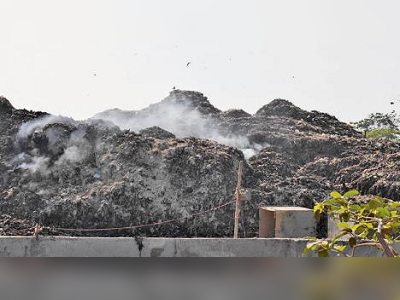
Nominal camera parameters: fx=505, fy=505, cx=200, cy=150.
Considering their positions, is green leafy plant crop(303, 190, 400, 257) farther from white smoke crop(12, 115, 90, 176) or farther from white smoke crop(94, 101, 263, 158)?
white smoke crop(94, 101, 263, 158)

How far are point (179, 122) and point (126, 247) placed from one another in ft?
46.9

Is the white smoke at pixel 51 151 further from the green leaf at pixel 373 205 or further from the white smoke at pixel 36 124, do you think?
the green leaf at pixel 373 205

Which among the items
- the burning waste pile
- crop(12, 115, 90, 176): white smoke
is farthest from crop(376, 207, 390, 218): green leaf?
crop(12, 115, 90, 176): white smoke

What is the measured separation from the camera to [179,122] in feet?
64.3

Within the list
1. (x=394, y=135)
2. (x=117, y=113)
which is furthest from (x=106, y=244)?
(x=394, y=135)

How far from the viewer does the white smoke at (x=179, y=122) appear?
57.1ft

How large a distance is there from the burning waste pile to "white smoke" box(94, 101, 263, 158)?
1148 mm

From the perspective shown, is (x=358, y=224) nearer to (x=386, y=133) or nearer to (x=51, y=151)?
(x=51, y=151)

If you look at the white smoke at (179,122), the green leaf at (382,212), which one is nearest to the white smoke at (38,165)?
the white smoke at (179,122)

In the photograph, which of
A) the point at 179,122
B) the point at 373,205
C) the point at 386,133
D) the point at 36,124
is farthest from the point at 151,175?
the point at 386,133

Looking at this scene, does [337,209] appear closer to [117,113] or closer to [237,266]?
[237,266]

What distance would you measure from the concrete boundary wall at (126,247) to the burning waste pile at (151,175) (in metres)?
4.22

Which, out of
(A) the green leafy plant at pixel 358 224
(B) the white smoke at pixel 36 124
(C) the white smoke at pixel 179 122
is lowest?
(A) the green leafy plant at pixel 358 224

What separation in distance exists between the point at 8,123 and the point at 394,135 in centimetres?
2078
